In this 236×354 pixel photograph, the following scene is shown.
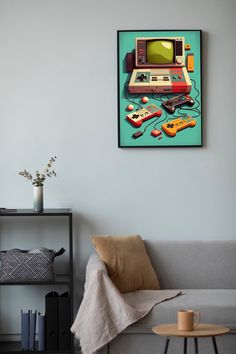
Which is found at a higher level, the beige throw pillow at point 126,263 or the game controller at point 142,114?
the game controller at point 142,114

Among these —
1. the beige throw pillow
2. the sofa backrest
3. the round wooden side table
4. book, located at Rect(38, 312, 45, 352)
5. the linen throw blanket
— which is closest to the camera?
the round wooden side table

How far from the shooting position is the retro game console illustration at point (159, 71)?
4.94m

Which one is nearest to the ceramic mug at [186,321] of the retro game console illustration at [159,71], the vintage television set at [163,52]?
the retro game console illustration at [159,71]

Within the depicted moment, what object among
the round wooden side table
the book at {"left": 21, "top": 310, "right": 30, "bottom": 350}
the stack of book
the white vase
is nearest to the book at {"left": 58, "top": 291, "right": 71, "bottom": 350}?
the stack of book

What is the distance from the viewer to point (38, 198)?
4.73 m

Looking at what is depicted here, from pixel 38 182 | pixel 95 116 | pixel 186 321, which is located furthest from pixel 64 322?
pixel 95 116

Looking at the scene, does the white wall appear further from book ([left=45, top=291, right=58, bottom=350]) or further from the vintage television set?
book ([left=45, top=291, right=58, bottom=350])

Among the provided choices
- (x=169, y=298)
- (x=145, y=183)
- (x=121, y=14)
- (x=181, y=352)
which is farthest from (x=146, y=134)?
(x=181, y=352)

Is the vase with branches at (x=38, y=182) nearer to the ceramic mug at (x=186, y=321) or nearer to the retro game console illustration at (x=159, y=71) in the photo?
the retro game console illustration at (x=159, y=71)

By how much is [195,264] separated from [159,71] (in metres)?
1.34

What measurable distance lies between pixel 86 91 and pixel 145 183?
2.49 ft

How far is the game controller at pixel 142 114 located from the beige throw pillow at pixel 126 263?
0.82 metres

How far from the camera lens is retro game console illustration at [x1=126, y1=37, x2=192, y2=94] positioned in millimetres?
4938

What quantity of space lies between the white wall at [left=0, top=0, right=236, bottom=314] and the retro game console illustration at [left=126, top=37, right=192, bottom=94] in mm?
117
